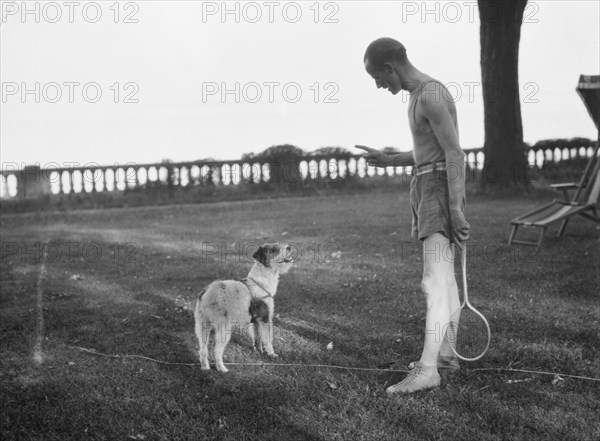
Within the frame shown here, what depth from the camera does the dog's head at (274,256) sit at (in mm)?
6645

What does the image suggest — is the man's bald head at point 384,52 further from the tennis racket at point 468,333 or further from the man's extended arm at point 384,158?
the tennis racket at point 468,333

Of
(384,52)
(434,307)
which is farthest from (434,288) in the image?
(384,52)

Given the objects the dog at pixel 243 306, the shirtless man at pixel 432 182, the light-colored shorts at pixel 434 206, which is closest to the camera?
the shirtless man at pixel 432 182

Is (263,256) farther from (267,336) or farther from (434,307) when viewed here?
(434,307)

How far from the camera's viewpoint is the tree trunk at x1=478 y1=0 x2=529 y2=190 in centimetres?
1750

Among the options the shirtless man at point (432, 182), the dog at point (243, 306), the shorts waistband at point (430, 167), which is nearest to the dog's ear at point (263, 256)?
the dog at point (243, 306)

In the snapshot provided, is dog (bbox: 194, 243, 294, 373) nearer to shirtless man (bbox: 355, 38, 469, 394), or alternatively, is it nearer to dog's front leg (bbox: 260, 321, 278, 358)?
dog's front leg (bbox: 260, 321, 278, 358)

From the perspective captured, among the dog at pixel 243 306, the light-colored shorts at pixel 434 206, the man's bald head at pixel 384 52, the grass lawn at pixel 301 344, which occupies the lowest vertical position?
the grass lawn at pixel 301 344

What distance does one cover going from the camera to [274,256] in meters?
6.65

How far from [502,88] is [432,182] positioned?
1341 centimetres

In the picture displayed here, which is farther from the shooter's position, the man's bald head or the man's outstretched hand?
the man's outstretched hand

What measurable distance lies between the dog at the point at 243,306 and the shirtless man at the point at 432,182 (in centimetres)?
154

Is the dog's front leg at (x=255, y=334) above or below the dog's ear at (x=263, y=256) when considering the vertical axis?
below

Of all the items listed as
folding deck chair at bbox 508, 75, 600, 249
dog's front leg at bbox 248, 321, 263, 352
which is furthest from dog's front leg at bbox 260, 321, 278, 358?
folding deck chair at bbox 508, 75, 600, 249
